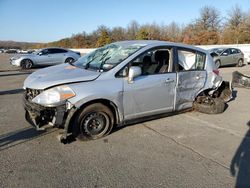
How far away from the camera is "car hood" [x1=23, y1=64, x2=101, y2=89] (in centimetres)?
422

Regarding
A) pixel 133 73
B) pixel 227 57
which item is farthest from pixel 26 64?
pixel 133 73

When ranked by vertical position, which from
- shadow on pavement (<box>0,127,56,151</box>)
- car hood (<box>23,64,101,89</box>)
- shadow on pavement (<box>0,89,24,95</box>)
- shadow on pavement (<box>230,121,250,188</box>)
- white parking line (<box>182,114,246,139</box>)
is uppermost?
car hood (<box>23,64,101,89</box>)

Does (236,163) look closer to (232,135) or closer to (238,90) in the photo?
(232,135)

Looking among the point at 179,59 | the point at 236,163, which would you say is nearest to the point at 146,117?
the point at 179,59

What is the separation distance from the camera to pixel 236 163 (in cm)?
373

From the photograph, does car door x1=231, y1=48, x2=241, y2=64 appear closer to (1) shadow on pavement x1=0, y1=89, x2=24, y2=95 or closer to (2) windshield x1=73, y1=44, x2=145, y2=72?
(1) shadow on pavement x1=0, y1=89, x2=24, y2=95

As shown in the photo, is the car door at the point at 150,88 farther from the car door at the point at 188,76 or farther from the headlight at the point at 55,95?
the headlight at the point at 55,95

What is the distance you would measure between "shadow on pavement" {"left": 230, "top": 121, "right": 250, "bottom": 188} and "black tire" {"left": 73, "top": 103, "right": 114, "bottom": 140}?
215cm

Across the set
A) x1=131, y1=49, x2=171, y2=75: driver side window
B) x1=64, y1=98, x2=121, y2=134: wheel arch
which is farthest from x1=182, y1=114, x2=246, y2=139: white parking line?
x1=64, y1=98, x2=121, y2=134: wheel arch

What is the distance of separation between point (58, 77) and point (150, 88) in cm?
173

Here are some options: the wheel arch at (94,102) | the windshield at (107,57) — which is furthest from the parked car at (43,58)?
the wheel arch at (94,102)

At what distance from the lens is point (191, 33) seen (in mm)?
60844

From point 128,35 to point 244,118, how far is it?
74.2 meters

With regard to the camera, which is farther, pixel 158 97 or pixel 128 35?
pixel 128 35
